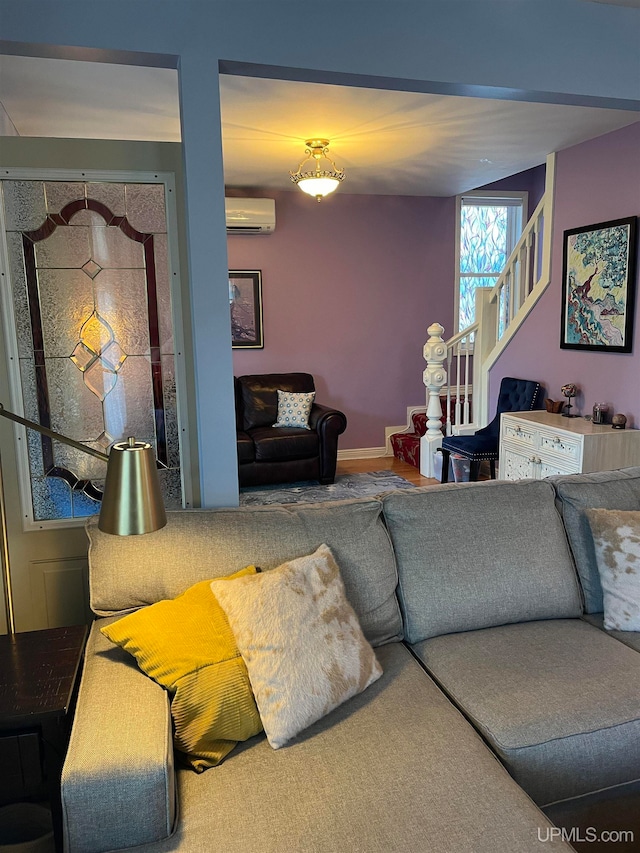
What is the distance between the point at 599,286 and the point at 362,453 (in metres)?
2.90

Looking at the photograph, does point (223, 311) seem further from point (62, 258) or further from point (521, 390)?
point (521, 390)

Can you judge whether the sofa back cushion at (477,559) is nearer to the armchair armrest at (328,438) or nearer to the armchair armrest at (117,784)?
the armchair armrest at (117,784)

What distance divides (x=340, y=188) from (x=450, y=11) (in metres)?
3.67

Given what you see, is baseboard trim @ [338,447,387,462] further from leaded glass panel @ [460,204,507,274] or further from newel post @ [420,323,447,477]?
leaded glass panel @ [460,204,507,274]

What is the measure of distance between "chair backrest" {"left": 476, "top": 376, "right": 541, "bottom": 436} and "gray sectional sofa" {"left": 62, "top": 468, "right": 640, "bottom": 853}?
241 centimetres

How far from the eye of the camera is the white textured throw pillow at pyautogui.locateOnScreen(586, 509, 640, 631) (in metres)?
2.04

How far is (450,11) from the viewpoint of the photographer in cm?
222

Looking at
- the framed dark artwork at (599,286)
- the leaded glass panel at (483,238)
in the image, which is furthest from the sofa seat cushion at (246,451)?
the leaded glass panel at (483,238)

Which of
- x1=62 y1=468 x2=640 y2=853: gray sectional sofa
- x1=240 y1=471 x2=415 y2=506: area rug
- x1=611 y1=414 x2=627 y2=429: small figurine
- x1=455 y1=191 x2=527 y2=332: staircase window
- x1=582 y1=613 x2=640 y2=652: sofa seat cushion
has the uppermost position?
x1=455 y1=191 x2=527 y2=332: staircase window

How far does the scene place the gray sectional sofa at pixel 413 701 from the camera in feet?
4.10

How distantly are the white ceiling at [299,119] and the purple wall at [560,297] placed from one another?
16cm

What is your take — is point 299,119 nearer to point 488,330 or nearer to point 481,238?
A: point 488,330

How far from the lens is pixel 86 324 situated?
215 cm

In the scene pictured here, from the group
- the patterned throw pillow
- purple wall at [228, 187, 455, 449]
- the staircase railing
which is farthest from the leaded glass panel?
the patterned throw pillow
